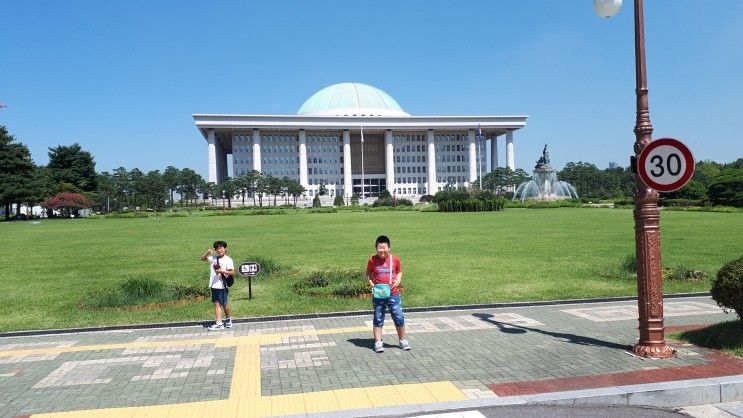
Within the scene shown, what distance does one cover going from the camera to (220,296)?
9.16 m

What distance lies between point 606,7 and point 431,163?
397 feet

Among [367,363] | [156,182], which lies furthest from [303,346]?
[156,182]

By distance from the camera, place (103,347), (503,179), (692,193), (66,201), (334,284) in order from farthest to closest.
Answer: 1. (503,179)
2. (66,201)
3. (692,193)
4. (334,284)
5. (103,347)

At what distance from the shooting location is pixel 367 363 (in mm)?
6883

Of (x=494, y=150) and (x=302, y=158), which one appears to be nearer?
(x=302, y=158)

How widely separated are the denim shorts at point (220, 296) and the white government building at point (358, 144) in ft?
351

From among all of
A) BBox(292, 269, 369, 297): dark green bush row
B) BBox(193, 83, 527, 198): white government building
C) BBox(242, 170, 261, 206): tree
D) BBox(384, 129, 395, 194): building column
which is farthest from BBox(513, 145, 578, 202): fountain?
BBox(292, 269, 369, 297): dark green bush row

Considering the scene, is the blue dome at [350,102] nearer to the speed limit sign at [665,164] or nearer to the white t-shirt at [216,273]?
the white t-shirt at [216,273]

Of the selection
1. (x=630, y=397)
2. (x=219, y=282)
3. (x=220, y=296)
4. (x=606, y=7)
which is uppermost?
Answer: (x=606, y=7)

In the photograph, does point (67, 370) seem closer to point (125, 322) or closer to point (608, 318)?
point (125, 322)

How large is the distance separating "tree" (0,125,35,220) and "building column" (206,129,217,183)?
4571 cm

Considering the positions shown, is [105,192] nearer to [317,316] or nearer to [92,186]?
[92,186]

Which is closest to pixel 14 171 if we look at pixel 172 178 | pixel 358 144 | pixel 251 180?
pixel 172 178

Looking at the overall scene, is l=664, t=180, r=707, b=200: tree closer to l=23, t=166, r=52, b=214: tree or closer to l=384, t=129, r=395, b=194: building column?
l=384, t=129, r=395, b=194: building column
